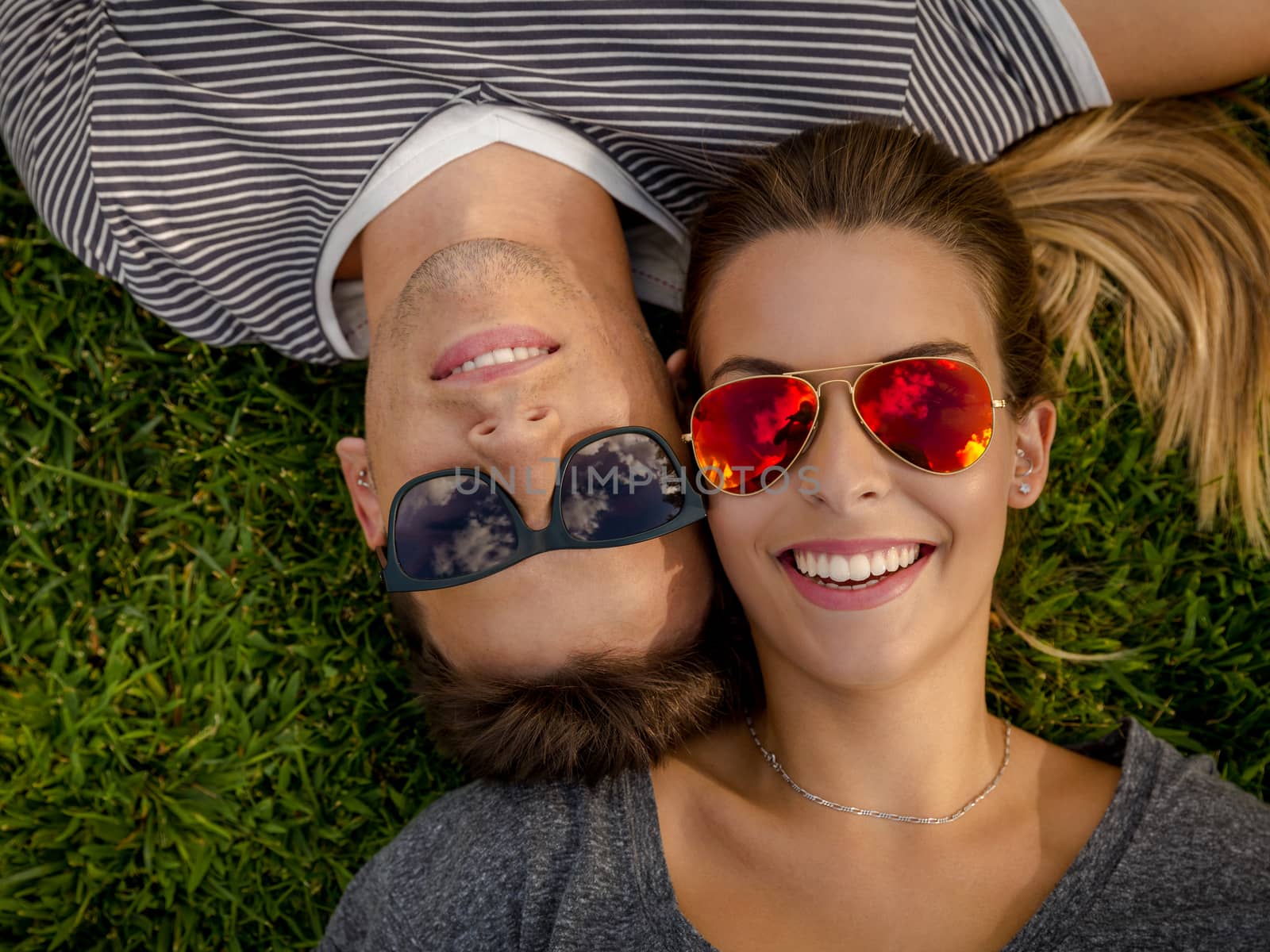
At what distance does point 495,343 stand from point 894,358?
110 cm

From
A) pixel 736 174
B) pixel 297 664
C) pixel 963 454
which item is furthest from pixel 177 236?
pixel 963 454

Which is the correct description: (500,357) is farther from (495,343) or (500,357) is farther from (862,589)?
(862,589)

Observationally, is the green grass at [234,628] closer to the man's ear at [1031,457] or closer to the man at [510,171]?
the man at [510,171]

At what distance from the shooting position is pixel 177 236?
3307 millimetres

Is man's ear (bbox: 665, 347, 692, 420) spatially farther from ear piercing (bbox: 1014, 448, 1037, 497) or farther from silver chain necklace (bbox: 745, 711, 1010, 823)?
silver chain necklace (bbox: 745, 711, 1010, 823)

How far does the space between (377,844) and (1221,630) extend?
3203 millimetres

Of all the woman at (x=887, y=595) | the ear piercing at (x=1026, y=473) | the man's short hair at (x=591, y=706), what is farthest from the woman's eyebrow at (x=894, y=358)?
the man's short hair at (x=591, y=706)

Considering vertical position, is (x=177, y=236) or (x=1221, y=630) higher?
(x=177, y=236)

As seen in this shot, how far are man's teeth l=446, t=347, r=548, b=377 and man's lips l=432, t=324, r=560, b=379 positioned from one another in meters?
0.02

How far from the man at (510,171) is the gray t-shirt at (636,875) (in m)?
0.21

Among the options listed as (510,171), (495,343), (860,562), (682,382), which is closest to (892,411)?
(860,562)

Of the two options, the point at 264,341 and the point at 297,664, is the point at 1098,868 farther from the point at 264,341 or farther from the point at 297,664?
the point at 264,341

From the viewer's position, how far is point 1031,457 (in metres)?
2.91

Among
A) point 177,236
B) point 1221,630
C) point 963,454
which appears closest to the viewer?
point 963,454
